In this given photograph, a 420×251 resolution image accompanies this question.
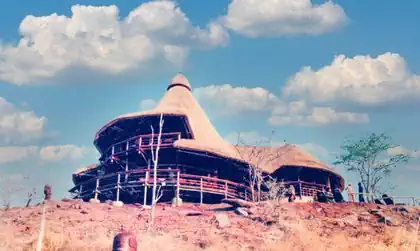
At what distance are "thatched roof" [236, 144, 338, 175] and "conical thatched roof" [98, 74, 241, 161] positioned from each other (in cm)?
130

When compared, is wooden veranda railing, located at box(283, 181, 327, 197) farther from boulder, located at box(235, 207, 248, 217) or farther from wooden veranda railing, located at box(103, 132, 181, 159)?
boulder, located at box(235, 207, 248, 217)

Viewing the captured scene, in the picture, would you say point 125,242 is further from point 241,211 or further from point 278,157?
point 278,157

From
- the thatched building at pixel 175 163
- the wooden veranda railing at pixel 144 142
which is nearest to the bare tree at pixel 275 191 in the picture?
the thatched building at pixel 175 163

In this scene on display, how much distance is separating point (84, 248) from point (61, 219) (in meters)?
5.61

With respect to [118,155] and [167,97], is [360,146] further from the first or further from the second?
[118,155]

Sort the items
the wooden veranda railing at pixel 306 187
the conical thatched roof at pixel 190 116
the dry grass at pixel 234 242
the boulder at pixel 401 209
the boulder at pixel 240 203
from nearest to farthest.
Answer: the dry grass at pixel 234 242 → the boulder at pixel 240 203 → the boulder at pixel 401 209 → the conical thatched roof at pixel 190 116 → the wooden veranda railing at pixel 306 187

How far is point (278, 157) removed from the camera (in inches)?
1241

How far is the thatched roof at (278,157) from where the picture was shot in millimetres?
29797

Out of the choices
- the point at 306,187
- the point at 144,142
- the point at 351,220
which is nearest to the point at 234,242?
the point at 351,220

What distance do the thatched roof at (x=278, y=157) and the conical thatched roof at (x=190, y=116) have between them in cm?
130

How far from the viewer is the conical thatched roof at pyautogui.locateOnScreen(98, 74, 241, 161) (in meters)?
25.8

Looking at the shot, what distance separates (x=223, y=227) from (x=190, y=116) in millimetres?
12012

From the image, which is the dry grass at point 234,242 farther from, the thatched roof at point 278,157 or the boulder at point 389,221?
the thatched roof at point 278,157

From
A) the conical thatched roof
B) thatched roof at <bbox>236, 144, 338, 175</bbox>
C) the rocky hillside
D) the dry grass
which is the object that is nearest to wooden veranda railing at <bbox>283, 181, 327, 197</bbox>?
thatched roof at <bbox>236, 144, 338, 175</bbox>
